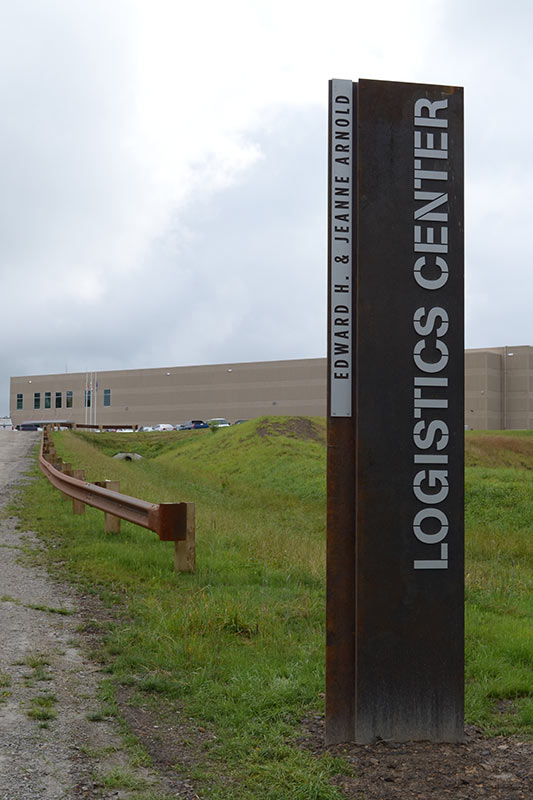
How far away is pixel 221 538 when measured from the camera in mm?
11508

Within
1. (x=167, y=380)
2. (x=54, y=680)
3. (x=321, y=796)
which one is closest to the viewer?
(x=321, y=796)

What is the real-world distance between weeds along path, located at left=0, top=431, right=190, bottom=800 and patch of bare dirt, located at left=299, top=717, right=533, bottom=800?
0.93m

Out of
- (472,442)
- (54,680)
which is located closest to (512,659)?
(54,680)

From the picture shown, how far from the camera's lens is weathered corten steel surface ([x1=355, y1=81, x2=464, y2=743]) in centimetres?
450

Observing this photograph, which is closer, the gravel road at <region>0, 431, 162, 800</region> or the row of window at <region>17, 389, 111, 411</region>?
the gravel road at <region>0, 431, 162, 800</region>

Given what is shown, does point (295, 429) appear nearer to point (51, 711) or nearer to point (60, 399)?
point (51, 711)

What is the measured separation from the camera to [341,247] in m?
4.60

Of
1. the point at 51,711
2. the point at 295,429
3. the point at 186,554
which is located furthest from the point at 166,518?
the point at 295,429

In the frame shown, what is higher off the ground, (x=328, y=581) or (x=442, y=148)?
(x=442, y=148)

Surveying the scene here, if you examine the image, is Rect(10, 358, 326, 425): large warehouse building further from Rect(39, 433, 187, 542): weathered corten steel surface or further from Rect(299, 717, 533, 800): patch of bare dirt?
Rect(299, 717, 533, 800): patch of bare dirt

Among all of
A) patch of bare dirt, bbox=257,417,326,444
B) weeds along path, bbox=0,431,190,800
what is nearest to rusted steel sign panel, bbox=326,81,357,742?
weeds along path, bbox=0,431,190,800

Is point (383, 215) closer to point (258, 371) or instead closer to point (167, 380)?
point (258, 371)

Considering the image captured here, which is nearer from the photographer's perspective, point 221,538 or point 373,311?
point 373,311

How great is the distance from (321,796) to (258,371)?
344 feet
